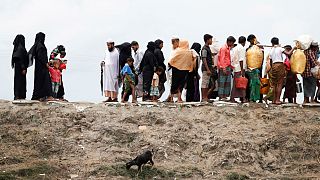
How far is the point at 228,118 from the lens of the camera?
1356 cm

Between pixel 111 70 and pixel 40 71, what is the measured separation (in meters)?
1.72

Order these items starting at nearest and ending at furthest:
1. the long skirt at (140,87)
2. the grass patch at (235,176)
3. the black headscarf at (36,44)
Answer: the grass patch at (235,176), the black headscarf at (36,44), the long skirt at (140,87)

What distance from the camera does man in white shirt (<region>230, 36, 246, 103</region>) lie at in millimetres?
14430

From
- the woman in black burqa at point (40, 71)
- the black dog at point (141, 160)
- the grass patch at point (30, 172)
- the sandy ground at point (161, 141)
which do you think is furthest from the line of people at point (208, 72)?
the grass patch at point (30, 172)

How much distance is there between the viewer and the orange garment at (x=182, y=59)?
47.9 ft

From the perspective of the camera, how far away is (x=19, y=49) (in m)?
14.5

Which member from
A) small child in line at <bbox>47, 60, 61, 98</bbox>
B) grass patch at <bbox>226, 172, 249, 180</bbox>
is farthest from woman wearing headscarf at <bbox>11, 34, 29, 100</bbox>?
grass patch at <bbox>226, 172, 249, 180</bbox>

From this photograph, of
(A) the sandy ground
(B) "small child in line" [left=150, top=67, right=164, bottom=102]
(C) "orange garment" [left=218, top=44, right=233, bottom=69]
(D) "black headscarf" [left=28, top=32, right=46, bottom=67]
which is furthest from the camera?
(B) "small child in line" [left=150, top=67, right=164, bottom=102]

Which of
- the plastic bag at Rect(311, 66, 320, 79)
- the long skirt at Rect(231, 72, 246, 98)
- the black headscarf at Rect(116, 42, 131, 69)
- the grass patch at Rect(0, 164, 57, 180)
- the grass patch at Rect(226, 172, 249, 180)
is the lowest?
the grass patch at Rect(226, 172, 249, 180)

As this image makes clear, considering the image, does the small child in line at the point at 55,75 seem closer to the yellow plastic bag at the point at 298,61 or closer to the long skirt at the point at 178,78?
the long skirt at the point at 178,78

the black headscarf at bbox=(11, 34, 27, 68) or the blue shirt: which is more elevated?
the black headscarf at bbox=(11, 34, 27, 68)

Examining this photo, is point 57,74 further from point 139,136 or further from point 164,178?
point 164,178

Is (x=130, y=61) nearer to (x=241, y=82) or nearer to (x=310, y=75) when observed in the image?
(x=241, y=82)

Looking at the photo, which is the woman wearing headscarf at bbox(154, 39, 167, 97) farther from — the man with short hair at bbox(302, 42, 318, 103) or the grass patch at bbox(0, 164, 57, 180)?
the grass patch at bbox(0, 164, 57, 180)
